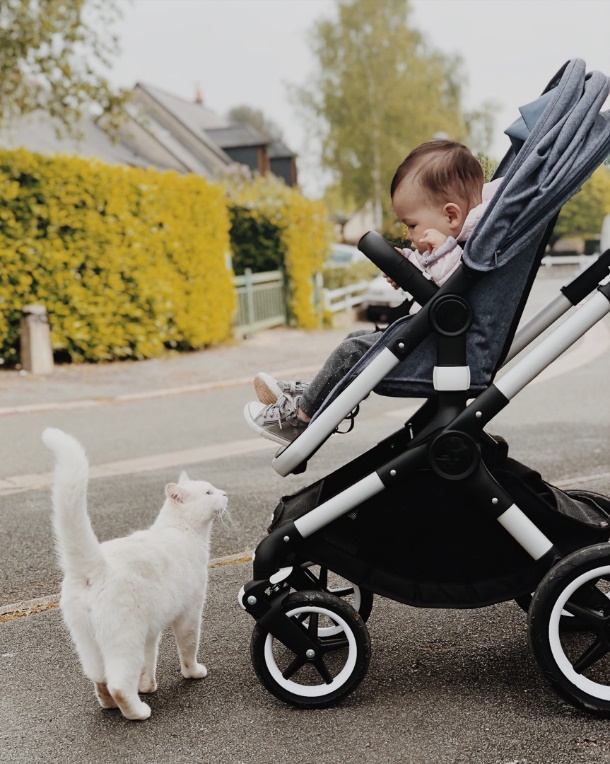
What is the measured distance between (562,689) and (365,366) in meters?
1.15

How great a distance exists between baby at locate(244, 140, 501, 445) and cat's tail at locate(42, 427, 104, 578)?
2.12 ft

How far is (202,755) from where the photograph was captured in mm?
2764

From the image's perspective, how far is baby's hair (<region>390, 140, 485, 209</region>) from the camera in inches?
120

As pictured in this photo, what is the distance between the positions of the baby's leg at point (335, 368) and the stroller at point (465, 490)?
9cm

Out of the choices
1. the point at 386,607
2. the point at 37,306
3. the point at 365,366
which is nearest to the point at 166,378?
the point at 37,306

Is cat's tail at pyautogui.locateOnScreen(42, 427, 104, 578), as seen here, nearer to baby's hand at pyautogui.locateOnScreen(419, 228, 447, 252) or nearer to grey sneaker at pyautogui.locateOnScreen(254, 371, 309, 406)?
grey sneaker at pyautogui.locateOnScreen(254, 371, 309, 406)

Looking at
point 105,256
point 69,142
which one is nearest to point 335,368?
point 105,256

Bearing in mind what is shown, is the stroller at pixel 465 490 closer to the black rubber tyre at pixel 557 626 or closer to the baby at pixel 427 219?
the black rubber tyre at pixel 557 626

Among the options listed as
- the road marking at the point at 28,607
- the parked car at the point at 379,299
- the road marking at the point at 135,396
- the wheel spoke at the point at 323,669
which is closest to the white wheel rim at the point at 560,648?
the wheel spoke at the point at 323,669

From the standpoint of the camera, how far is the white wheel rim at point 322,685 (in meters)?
2.98

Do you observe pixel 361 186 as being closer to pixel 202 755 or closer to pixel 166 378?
pixel 166 378

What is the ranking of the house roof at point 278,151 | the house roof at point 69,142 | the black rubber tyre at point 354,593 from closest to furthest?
Answer: the black rubber tyre at point 354,593
the house roof at point 69,142
the house roof at point 278,151

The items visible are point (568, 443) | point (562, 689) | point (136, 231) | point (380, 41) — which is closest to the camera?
point (562, 689)

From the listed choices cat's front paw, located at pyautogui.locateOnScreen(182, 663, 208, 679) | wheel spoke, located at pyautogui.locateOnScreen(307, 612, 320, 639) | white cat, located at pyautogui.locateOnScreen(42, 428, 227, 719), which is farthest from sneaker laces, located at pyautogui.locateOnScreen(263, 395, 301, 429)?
cat's front paw, located at pyautogui.locateOnScreen(182, 663, 208, 679)
